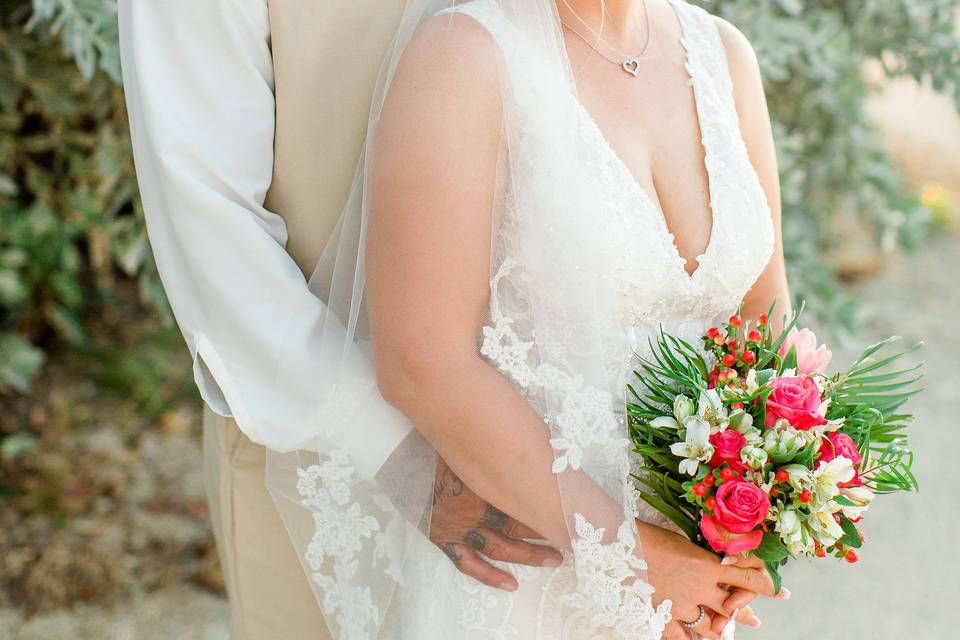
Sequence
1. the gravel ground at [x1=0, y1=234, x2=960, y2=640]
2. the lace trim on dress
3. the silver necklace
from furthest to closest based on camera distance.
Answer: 1. the gravel ground at [x1=0, y1=234, x2=960, y2=640]
2. the silver necklace
3. the lace trim on dress

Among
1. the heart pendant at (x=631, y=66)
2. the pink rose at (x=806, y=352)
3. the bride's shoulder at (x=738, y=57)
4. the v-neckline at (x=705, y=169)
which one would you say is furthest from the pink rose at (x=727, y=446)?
the bride's shoulder at (x=738, y=57)

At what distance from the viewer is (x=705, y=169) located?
5.79ft

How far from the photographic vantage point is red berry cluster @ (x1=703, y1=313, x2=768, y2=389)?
1474 mm

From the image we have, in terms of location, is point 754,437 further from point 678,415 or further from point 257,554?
point 257,554

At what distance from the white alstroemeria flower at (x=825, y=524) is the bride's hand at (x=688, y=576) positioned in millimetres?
138

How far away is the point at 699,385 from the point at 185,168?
89 cm

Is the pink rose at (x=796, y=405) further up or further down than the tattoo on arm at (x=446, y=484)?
further up

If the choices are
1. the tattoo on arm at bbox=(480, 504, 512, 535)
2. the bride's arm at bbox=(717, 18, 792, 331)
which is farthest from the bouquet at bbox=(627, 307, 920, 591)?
the bride's arm at bbox=(717, 18, 792, 331)

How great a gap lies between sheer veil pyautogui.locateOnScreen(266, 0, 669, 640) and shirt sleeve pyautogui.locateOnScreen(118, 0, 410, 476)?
4cm

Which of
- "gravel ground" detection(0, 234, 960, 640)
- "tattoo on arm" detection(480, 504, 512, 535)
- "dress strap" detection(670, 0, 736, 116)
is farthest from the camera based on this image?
"gravel ground" detection(0, 234, 960, 640)

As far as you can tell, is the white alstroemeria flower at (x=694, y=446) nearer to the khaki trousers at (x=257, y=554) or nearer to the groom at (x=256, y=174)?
the groom at (x=256, y=174)

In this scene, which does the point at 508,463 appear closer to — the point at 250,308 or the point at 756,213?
the point at 250,308

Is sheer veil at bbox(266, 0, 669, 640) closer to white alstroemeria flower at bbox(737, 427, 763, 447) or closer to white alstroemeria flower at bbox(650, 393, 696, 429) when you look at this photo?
white alstroemeria flower at bbox(650, 393, 696, 429)

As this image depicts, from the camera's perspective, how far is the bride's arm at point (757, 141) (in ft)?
6.30
